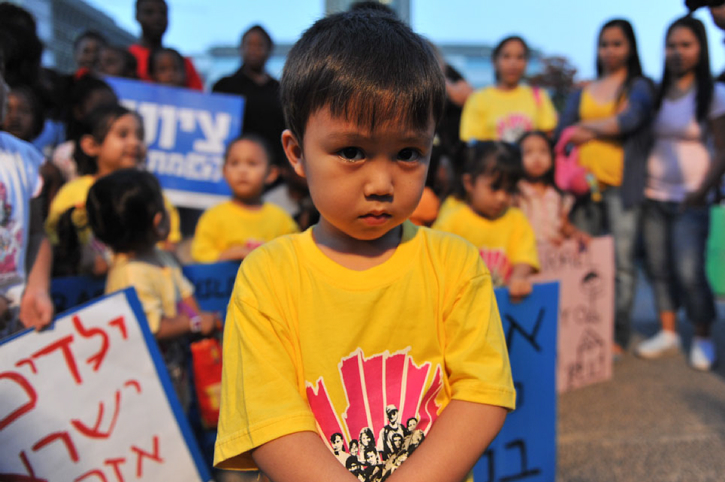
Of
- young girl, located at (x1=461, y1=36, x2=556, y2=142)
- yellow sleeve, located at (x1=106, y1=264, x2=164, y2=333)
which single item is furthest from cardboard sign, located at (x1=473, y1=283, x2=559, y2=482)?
young girl, located at (x1=461, y1=36, x2=556, y2=142)

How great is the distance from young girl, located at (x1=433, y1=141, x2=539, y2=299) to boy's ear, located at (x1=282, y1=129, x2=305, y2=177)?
1.69 metres

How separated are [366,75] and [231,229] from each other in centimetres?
248

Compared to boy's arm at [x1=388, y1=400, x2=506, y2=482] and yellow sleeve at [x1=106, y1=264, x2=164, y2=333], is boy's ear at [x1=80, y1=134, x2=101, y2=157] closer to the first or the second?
yellow sleeve at [x1=106, y1=264, x2=164, y2=333]

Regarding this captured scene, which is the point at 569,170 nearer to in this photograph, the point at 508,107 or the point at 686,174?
the point at 508,107

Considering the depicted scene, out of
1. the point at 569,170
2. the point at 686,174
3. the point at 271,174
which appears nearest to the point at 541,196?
the point at 569,170

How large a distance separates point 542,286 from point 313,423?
145cm


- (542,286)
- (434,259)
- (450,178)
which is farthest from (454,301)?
(450,178)

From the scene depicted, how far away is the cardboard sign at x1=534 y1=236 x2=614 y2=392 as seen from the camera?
3479 mm

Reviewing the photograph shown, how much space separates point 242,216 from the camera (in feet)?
11.3

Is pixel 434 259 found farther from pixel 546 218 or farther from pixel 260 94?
pixel 260 94

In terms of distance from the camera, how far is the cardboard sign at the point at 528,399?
201 cm

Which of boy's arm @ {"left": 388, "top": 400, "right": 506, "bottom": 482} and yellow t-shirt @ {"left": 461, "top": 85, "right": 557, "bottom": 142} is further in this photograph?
yellow t-shirt @ {"left": 461, "top": 85, "right": 557, "bottom": 142}

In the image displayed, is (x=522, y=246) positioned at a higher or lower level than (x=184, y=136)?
lower

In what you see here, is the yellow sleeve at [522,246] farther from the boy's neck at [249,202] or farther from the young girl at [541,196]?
the boy's neck at [249,202]
